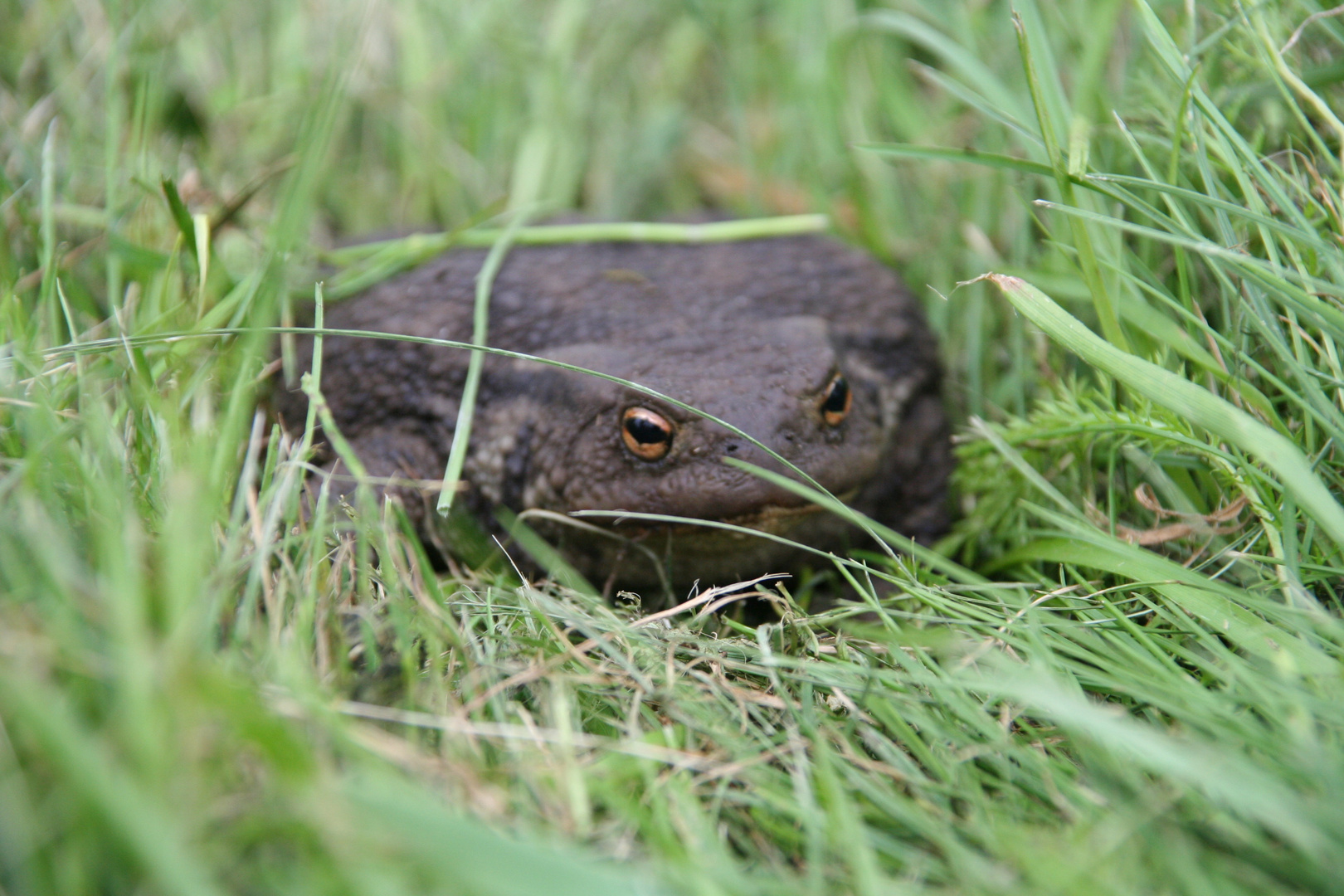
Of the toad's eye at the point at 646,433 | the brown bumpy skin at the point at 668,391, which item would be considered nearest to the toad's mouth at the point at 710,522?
the brown bumpy skin at the point at 668,391

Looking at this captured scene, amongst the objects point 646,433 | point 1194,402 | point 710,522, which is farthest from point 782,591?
point 1194,402

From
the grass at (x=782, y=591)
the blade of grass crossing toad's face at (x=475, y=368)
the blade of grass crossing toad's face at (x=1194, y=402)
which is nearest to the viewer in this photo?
the grass at (x=782, y=591)

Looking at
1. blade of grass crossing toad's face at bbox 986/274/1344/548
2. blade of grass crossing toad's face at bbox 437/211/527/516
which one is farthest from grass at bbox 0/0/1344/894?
blade of grass crossing toad's face at bbox 437/211/527/516

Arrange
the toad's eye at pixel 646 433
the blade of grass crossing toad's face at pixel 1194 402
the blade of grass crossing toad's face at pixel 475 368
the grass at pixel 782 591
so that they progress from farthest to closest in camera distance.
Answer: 1. the toad's eye at pixel 646 433
2. the blade of grass crossing toad's face at pixel 475 368
3. the blade of grass crossing toad's face at pixel 1194 402
4. the grass at pixel 782 591

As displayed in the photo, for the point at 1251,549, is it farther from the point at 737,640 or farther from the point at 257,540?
the point at 257,540

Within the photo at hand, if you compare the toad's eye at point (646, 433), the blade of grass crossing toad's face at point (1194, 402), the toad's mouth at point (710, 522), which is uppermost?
the blade of grass crossing toad's face at point (1194, 402)

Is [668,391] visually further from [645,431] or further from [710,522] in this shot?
[710,522]

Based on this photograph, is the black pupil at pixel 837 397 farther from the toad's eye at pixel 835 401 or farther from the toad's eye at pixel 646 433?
the toad's eye at pixel 646 433

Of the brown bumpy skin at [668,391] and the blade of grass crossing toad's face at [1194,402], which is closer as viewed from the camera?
the blade of grass crossing toad's face at [1194,402]
